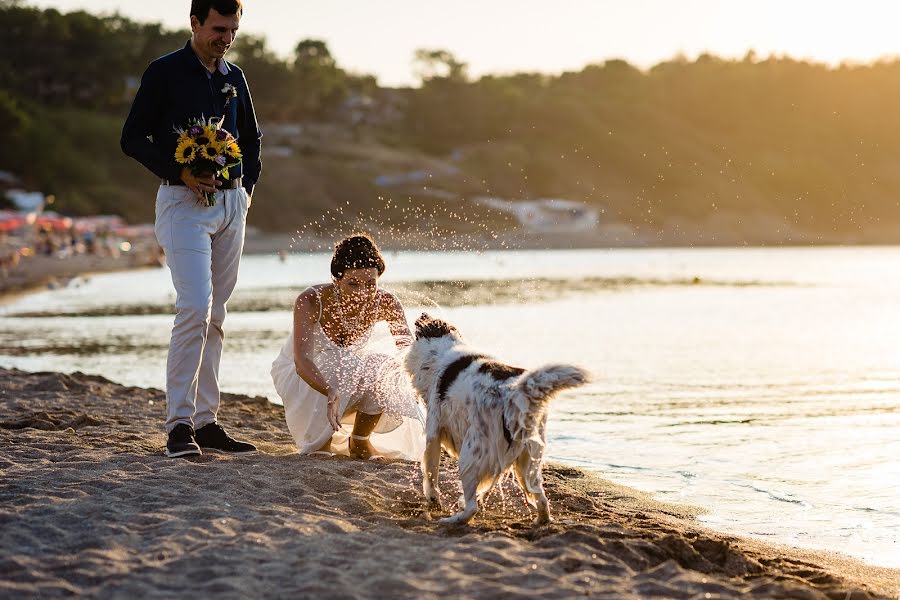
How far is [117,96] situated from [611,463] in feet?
299

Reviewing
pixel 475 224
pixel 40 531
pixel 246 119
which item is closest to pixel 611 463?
pixel 246 119

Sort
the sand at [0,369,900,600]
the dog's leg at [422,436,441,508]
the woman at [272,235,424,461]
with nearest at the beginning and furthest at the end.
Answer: the sand at [0,369,900,600], the dog's leg at [422,436,441,508], the woman at [272,235,424,461]

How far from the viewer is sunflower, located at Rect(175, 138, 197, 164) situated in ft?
20.8

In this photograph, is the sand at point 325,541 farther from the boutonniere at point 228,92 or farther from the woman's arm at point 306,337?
the boutonniere at point 228,92

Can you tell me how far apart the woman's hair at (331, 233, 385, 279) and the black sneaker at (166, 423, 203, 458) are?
1375 mm

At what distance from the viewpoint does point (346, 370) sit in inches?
280

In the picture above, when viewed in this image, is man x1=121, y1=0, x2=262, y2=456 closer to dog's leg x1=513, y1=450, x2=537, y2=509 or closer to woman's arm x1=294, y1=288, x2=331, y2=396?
woman's arm x1=294, y1=288, x2=331, y2=396

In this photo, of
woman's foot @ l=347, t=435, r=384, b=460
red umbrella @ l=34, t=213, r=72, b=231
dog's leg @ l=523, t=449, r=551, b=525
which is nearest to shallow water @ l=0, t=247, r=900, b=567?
dog's leg @ l=523, t=449, r=551, b=525

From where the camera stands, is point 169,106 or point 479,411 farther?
point 169,106

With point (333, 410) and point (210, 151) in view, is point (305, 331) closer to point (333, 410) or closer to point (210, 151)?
point (333, 410)

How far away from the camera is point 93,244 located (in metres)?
56.2

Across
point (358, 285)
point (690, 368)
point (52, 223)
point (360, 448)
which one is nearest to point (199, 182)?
point (358, 285)

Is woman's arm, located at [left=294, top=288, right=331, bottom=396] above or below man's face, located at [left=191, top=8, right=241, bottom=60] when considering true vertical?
below

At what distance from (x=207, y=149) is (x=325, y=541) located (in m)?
2.65
